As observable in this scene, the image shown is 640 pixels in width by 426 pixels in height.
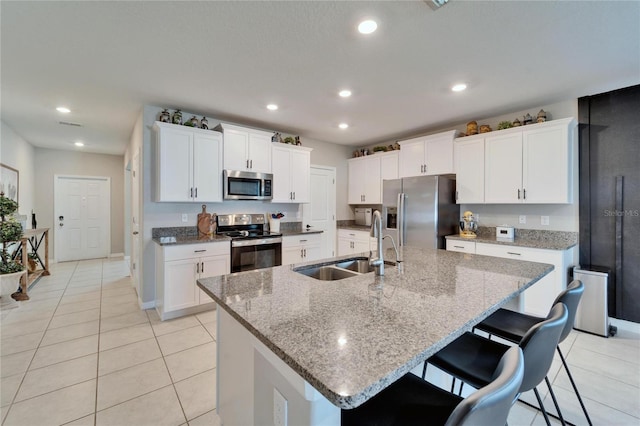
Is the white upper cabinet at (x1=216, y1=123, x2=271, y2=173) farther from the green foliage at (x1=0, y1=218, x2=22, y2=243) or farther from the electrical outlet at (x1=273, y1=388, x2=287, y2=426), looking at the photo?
the electrical outlet at (x1=273, y1=388, x2=287, y2=426)

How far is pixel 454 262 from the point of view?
204 cm

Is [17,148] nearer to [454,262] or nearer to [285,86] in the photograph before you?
[285,86]

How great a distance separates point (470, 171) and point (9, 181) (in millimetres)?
7003

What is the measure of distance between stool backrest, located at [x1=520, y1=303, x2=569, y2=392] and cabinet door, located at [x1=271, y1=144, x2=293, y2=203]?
3.64 metres

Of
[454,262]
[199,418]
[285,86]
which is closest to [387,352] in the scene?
[454,262]

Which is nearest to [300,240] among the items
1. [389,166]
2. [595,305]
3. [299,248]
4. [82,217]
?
[299,248]

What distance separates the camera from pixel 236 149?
12.7ft

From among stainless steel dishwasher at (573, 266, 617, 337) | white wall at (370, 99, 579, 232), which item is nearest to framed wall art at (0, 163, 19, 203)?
white wall at (370, 99, 579, 232)

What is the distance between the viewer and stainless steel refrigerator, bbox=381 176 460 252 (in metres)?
3.88

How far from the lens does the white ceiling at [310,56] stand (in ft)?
5.99

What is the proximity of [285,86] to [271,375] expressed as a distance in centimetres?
271

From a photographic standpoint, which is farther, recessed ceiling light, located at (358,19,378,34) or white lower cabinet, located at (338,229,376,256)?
white lower cabinet, located at (338,229,376,256)

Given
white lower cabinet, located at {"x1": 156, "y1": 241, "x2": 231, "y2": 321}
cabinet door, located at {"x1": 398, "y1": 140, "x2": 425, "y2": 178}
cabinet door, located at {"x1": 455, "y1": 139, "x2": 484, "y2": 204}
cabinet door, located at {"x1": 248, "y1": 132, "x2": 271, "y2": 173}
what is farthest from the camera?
cabinet door, located at {"x1": 398, "y1": 140, "x2": 425, "y2": 178}

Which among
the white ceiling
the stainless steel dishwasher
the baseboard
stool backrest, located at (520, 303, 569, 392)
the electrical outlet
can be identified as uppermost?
the white ceiling
